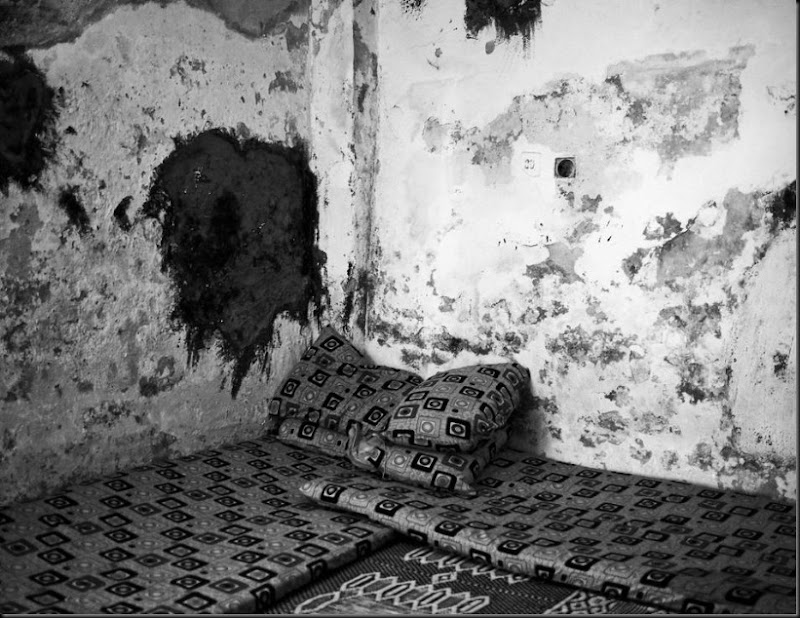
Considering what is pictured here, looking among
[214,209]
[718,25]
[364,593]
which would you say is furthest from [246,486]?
[718,25]

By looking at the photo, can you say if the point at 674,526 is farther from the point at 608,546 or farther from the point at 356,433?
the point at 356,433

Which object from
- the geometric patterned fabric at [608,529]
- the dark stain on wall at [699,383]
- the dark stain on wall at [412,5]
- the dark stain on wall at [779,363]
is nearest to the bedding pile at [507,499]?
the geometric patterned fabric at [608,529]

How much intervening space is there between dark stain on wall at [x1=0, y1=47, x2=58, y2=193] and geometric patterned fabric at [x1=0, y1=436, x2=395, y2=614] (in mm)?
1114

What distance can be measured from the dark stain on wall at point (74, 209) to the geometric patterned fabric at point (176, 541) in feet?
3.03

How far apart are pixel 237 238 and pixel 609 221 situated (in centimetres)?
151

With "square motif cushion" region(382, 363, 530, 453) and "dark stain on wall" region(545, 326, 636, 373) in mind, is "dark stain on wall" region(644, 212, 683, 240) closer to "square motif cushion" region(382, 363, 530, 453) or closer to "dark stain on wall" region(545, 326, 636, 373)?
"dark stain on wall" region(545, 326, 636, 373)

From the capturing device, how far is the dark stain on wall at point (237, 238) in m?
3.31

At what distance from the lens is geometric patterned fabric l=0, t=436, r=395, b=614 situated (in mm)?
2295

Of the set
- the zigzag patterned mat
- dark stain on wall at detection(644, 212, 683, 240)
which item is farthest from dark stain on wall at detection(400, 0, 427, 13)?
the zigzag patterned mat

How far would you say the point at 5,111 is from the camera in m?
2.75

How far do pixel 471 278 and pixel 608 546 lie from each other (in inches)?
53.2

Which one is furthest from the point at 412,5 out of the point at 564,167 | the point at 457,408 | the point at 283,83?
the point at 457,408

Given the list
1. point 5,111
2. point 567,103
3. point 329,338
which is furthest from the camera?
point 329,338

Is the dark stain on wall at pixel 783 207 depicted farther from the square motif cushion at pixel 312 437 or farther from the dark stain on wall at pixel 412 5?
the square motif cushion at pixel 312 437
